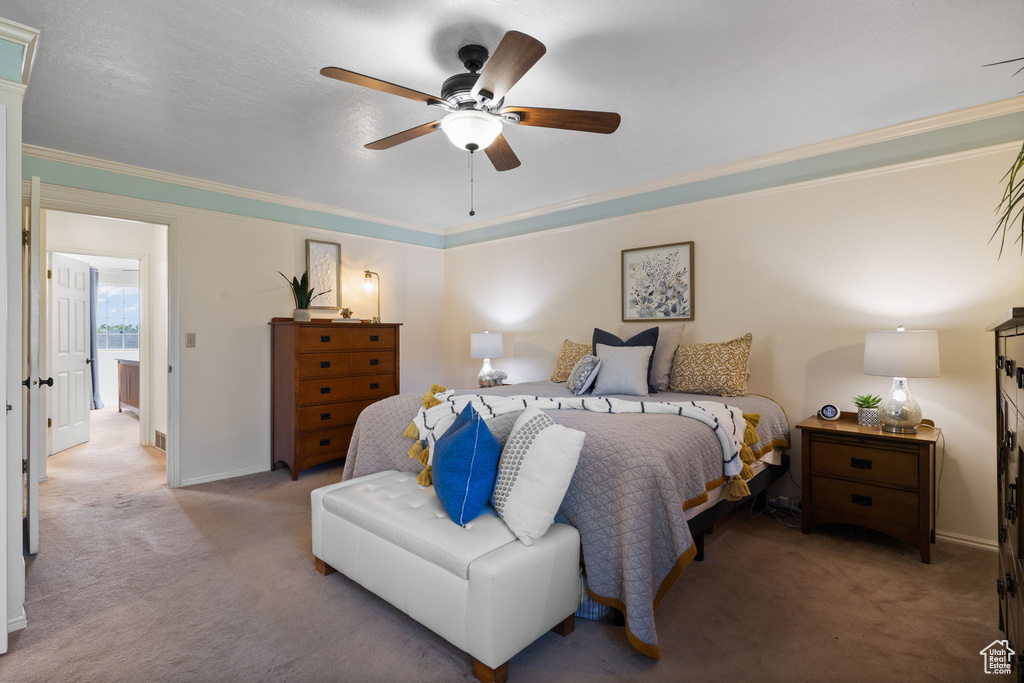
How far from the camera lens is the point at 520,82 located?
2.36 m

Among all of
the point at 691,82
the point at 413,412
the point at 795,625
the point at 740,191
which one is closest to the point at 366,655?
the point at 413,412

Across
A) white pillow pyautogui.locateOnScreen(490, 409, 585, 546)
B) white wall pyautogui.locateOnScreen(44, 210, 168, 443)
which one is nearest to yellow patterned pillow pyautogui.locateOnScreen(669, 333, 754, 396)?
white pillow pyautogui.locateOnScreen(490, 409, 585, 546)

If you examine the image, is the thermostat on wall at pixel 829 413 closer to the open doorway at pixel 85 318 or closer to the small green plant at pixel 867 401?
the small green plant at pixel 867 401

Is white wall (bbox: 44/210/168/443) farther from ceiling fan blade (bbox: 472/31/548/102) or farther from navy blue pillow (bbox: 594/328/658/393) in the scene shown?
ceiling fan blade (bbox: 472/31/548/102)

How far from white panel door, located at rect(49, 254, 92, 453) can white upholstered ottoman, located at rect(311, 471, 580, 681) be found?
169 inches

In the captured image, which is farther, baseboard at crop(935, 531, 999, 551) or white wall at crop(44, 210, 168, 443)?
white wall at crop(44, 210, 168, 443)

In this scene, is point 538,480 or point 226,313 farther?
point 226,313

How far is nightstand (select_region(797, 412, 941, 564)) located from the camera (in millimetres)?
2457

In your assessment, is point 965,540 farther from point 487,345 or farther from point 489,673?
point 487,345

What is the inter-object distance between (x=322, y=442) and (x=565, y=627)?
9.25ft

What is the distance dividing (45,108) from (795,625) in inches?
170

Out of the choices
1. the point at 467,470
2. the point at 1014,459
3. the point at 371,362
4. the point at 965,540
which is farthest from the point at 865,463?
the point at 371,362

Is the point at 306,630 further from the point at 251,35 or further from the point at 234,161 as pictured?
the point at 234,161

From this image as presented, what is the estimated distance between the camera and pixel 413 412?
2750mm
